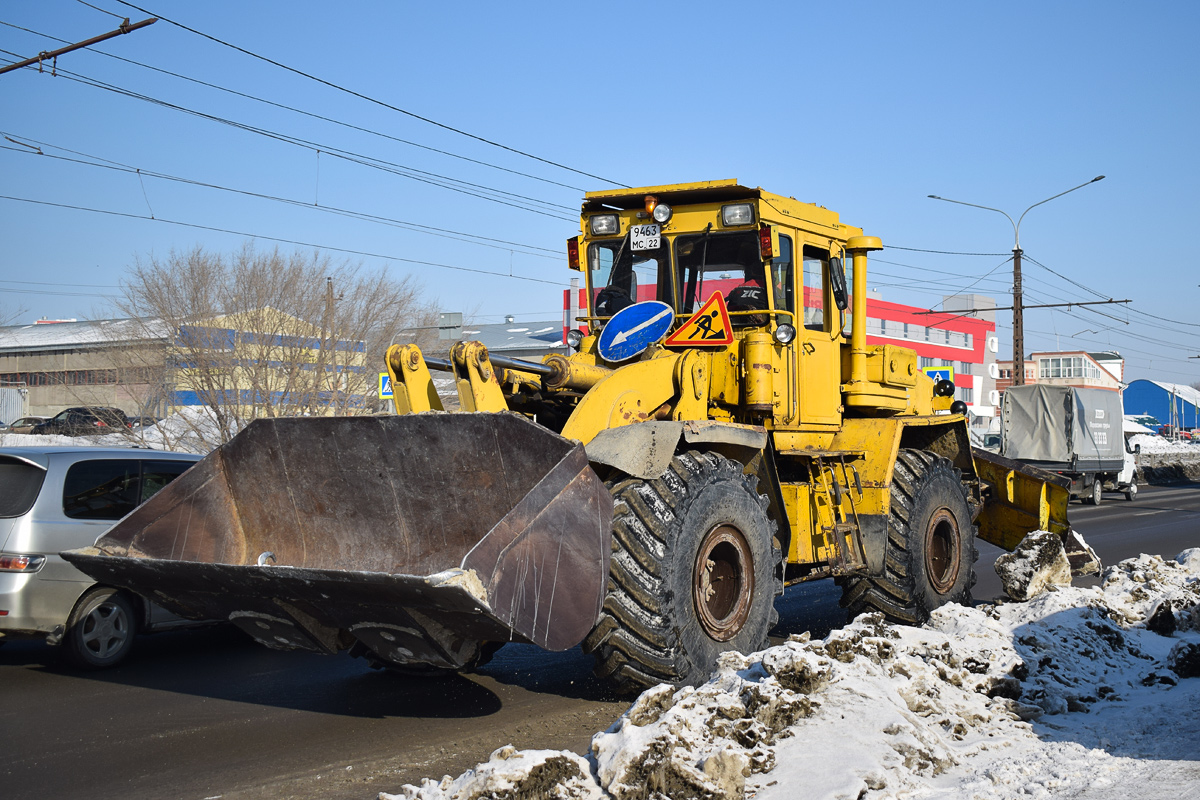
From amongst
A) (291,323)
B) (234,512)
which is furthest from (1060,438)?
(234,512)

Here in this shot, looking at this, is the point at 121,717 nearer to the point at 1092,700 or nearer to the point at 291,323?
the point at 1092,700

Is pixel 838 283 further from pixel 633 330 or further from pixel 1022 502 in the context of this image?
pixel 1022 502

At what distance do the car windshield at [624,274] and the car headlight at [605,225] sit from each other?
72 mm

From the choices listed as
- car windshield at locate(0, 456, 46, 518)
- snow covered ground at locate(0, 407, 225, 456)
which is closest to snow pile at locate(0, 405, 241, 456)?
snow covered ground at locate(0, 407, 225, 456)

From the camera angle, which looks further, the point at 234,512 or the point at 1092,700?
the point at 234,512

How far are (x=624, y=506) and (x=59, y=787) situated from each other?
3.01 metres

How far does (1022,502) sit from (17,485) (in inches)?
351

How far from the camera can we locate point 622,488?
560 cm

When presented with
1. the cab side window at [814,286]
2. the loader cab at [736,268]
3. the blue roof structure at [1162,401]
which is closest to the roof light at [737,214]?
the loader cab at [736,268]

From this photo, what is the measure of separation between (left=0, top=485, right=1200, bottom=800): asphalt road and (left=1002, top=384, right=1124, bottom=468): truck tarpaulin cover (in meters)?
18.8

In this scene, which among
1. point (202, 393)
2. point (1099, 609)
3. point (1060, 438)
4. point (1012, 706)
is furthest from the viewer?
point (1060, 438)

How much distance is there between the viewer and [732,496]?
6148mm

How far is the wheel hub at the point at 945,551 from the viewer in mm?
8680

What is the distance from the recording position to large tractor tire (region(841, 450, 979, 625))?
26.0 feet
